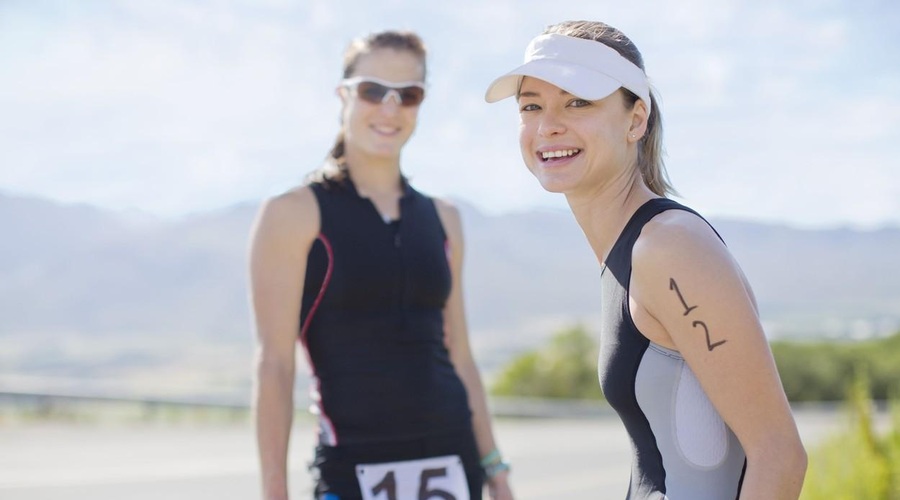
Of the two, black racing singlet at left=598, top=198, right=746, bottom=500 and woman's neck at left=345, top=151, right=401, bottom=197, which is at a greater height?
woman's neck at left=345, top=151, right=401, bottom=197

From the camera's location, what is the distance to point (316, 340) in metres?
3.24

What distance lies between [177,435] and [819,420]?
1243 centimetres

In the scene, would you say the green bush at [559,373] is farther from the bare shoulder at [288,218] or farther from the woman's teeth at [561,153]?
the woman's teeth at [561,153]

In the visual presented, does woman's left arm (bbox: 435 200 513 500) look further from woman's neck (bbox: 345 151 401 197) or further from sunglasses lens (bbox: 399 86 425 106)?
sunglasses lens (bbox: 399 86 425 106)

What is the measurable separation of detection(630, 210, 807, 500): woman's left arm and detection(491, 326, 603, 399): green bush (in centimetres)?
2246

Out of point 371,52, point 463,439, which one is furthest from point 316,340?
point 371,52

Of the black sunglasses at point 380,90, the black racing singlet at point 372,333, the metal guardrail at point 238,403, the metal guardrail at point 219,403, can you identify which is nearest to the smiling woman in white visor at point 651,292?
the black racing singlet at point 372,333

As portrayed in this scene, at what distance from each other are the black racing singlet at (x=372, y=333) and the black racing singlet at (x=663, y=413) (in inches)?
44.7

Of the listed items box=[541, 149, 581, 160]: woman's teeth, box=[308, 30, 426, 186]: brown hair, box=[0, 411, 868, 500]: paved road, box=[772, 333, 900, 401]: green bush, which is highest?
box=[308, 30, 426, 186]: brown hair

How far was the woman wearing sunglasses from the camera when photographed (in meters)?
3.18

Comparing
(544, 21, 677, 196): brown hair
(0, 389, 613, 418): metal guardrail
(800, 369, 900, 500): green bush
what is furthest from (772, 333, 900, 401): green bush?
(544, 21, 677, 196): brown hair

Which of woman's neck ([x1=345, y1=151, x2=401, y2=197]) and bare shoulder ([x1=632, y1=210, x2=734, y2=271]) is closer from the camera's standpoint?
bare shoulder ([x1=632, y1=210, x2=734, y2=271])

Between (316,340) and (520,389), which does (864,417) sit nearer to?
(316,340)

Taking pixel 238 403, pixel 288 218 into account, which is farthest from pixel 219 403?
pixel 288 218
